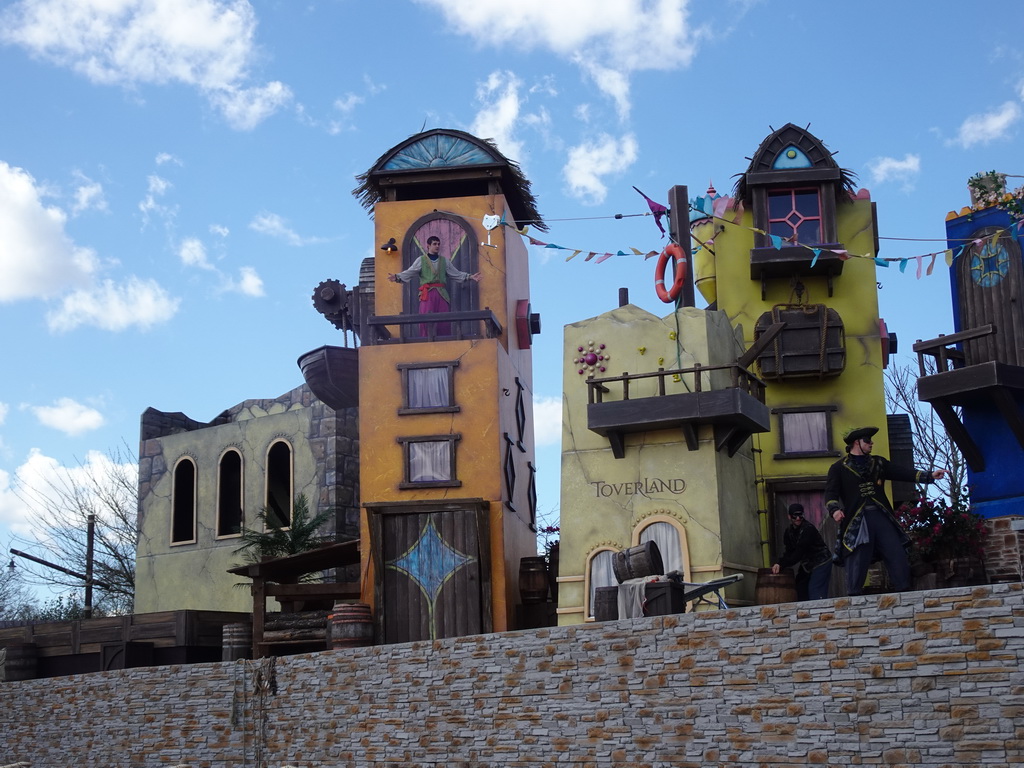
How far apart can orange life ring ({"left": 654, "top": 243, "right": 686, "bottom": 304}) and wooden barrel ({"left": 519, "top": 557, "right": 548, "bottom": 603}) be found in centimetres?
485

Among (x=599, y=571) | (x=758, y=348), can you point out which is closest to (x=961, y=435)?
(x=758, y=348)

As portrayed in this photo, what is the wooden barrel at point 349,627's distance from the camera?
20.4 m

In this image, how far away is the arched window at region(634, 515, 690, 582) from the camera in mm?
19562

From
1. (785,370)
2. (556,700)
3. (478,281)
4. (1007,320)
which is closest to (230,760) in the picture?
(556,700)

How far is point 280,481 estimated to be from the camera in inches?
1159

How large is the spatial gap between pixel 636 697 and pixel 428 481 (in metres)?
8.08

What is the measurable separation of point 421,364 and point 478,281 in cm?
203

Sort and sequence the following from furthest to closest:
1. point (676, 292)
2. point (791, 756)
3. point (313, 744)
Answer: point (676, 292), point (313, 744), point (791, 756)

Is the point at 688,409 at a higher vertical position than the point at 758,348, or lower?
lower

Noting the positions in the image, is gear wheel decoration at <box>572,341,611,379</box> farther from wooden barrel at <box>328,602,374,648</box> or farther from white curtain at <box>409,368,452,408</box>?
wooden barrel at <box>328,602,374,648</box>

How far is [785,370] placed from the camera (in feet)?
72.7

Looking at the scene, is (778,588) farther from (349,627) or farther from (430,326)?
(430,326)

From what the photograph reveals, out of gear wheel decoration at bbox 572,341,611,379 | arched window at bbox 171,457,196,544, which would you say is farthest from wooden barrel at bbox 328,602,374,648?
arched window at bbox 171,457,196,544

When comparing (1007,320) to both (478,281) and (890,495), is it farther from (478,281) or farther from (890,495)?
(478,281)
